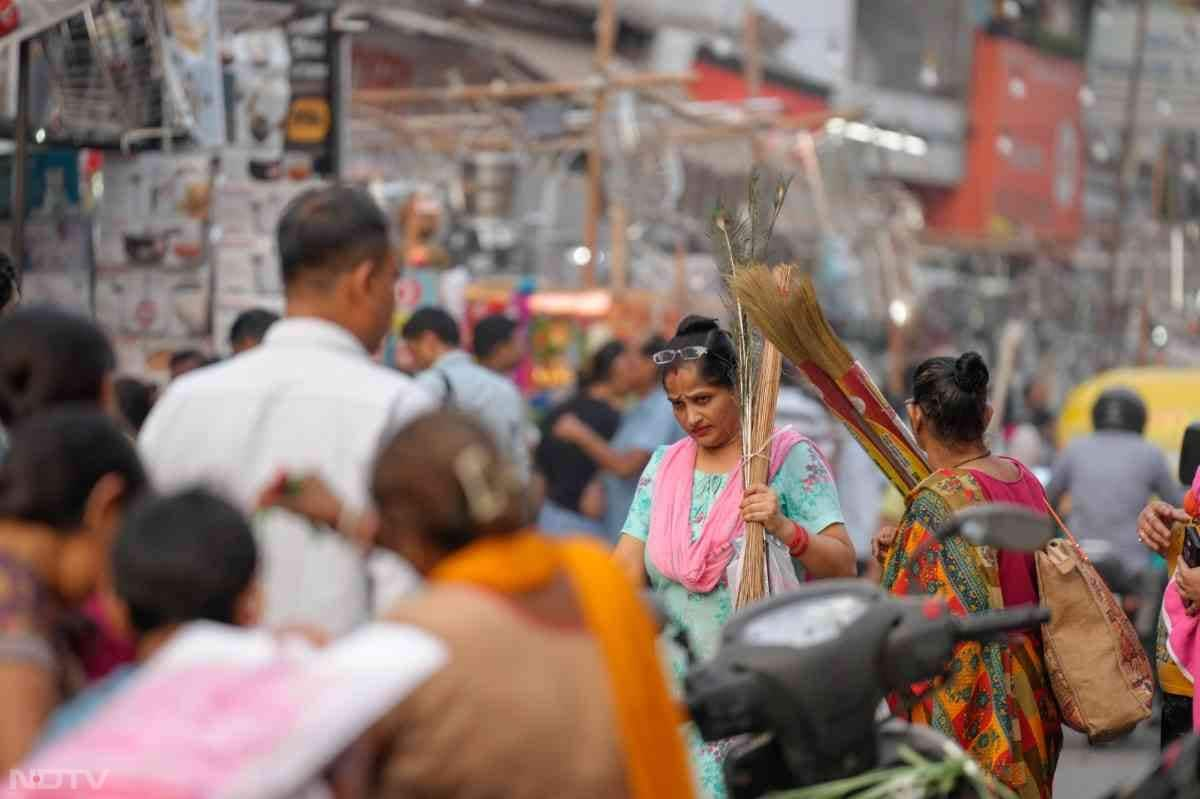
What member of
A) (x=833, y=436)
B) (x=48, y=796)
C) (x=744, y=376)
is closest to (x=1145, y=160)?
(x=833, y=436)

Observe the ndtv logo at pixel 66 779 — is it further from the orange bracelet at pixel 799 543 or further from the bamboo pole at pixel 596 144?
the bamboo pole at pixel 596 144

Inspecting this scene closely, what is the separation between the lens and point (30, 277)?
397 inches

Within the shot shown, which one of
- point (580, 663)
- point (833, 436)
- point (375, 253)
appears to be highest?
point (375, 253)

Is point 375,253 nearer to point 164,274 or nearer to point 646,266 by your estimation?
point 164,274

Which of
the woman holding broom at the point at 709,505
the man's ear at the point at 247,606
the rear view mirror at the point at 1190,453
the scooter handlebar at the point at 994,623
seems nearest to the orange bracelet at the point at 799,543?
the woman holding broom at the point at 709,505

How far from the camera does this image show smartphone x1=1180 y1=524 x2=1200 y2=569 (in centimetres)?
548

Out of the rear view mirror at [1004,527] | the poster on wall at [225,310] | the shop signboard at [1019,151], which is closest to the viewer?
the rear view mirror at [1004,527]

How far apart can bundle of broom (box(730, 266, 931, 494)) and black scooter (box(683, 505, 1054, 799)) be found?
184 cm

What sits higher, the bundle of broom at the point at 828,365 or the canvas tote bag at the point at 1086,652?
the bundle of broom at the point at 828,365

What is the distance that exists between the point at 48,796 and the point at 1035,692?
3.32 m

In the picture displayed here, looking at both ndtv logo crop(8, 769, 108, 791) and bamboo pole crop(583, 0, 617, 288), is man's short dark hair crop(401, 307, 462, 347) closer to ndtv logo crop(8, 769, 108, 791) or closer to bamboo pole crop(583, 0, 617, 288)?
ndtv logo crop(8, 769, 108, 791)

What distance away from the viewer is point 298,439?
12.1 ft

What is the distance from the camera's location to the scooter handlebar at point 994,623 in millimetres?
3533

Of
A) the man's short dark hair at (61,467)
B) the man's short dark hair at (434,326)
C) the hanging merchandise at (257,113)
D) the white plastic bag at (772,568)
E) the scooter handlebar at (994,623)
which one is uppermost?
the hanging merchandise at (257,113)
